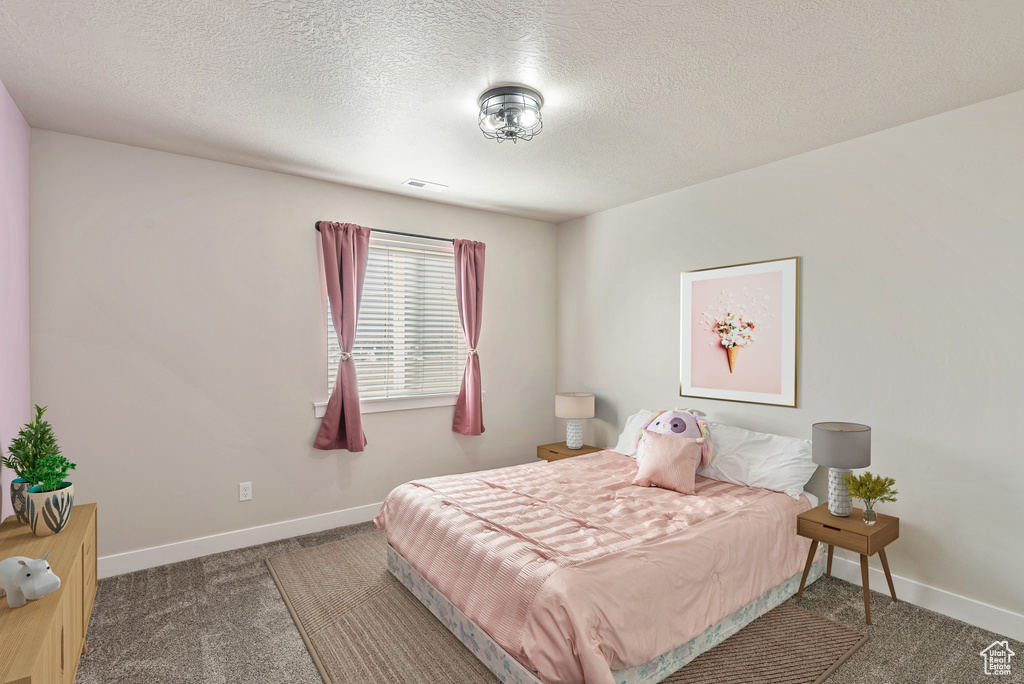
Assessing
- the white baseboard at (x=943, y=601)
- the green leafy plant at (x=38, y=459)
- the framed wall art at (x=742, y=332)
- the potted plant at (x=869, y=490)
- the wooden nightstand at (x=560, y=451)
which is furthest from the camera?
the wooden nightstand at (x=560, y=451)

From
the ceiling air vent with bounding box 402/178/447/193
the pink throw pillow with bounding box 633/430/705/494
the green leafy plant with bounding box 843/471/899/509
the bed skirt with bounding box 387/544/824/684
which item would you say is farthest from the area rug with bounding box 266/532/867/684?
the ceiling air vent with bounding box 402/178/447/193

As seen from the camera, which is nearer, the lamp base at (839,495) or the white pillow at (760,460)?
the lamp base at (839,495)

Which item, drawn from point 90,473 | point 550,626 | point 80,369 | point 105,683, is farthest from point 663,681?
point 80,369

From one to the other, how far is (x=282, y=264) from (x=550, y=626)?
3.03 m

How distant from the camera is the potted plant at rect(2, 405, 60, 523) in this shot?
2.05 meters

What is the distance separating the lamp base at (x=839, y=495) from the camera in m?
2.68

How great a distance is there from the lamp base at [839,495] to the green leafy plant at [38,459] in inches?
144

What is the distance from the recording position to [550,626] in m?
1.82

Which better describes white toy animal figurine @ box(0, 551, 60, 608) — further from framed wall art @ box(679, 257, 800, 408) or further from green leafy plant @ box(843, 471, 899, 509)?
framed wall art @ box(679, 257, 800, 408)

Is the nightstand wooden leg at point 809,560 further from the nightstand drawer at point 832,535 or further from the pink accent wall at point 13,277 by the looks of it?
the pink accent wall at point 13,277

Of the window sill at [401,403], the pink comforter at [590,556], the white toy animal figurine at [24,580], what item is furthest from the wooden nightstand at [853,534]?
the white toy animal figurine at [24,580]

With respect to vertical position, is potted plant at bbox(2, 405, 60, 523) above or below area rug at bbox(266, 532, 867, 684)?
above

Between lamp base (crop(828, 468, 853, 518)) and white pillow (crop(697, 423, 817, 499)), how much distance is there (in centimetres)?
27

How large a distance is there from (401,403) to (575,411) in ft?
4.97
